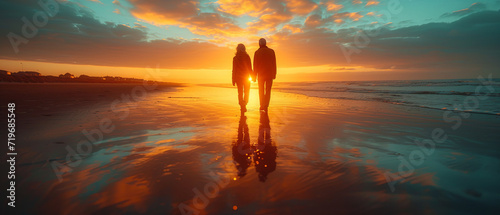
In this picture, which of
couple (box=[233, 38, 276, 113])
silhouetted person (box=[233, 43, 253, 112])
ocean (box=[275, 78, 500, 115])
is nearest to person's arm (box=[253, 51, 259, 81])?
couple (box=[233, 38, 276, 113])

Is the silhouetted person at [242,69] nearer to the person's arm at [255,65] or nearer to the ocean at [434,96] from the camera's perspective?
the person's arm at [255,65]

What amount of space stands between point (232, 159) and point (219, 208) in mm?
1190

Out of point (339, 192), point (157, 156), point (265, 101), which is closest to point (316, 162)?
point (339, 192)

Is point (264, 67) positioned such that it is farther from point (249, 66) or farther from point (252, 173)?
point (252, 173)

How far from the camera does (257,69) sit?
27.8ft

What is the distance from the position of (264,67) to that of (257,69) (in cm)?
29

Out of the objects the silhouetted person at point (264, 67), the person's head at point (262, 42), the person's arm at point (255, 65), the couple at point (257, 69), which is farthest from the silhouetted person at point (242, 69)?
the person's head at point (262, 42)

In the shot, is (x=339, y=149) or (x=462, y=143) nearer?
(x=339, y=149)

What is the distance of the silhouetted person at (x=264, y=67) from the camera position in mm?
8305

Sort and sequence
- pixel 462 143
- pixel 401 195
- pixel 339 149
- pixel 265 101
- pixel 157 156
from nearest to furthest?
pixel 401 195
pixel 157 156
pixel 339 149
pixel 462 143
pixel 265 101

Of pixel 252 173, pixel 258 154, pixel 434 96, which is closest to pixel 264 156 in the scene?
pixel 258 154

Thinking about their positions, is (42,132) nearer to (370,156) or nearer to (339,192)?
(339,192)

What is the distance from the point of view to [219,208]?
1732 mm

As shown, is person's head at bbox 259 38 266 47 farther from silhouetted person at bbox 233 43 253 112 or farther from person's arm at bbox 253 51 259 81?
silhouetted person at bbox 233 43 253 112
